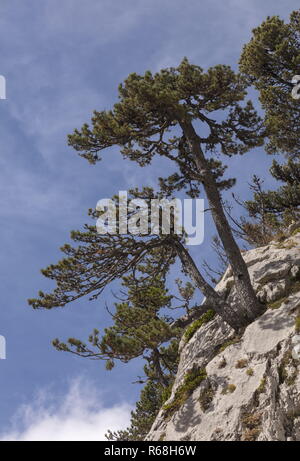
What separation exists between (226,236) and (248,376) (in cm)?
466

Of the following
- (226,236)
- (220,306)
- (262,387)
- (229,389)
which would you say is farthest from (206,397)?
(226,236)

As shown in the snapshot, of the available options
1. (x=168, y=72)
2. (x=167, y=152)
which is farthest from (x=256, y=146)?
(x=168, y=72)

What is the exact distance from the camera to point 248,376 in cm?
1127

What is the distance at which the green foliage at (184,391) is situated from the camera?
12328 mm

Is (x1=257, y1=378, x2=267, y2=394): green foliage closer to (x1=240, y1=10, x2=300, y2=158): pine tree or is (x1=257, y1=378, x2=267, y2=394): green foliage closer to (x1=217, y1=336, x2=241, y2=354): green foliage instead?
(x1=217, y1=336, x2=241, y2=354): green foliage

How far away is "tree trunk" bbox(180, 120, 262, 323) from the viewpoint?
1352 centimetres

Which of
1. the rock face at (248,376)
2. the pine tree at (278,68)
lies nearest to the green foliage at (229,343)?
the rock face at (248,376)

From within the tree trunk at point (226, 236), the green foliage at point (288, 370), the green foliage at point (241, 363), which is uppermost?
the tree trunk at point (226, 236)

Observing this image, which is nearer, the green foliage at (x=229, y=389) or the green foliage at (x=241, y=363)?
the green foliage at (x=229, y=389)

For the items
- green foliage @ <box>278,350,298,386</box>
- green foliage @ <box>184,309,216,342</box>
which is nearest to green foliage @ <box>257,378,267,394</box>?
green foliage @ <box>278,350,298,386</box>

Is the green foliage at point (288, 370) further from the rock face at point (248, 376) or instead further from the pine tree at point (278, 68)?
the pine tree at point (278, 68)

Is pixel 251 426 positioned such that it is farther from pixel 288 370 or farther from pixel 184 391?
pixel 184 391

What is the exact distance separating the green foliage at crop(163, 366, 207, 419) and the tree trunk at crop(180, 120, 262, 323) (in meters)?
2.32
